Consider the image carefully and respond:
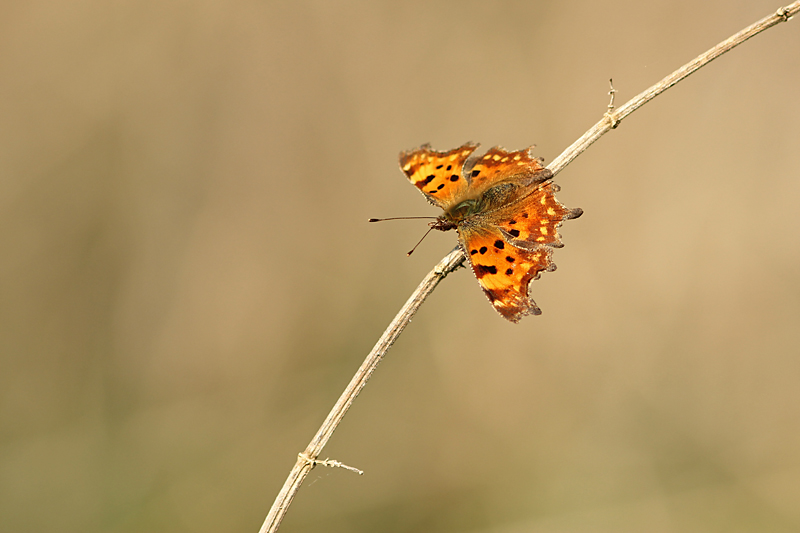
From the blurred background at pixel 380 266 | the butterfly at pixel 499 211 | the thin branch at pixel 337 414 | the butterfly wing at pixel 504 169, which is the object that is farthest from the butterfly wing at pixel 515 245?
the blurred background at pixel 380 266

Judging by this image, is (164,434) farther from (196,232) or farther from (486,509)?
(486,509)

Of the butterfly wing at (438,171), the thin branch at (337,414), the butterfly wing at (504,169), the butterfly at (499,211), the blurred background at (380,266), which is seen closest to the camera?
the thin branch at (337,414)

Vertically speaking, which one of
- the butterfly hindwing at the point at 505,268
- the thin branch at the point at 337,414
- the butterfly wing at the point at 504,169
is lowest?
the thin branch at the point at 337,414

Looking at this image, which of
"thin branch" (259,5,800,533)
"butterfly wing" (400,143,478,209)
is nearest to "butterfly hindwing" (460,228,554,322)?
"thin branch" (259,5,800,533)

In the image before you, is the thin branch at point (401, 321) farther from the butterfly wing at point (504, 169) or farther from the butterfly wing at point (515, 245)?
the butterfly wing at point (504, 169)

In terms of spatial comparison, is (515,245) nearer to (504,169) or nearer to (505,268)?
(505,268)

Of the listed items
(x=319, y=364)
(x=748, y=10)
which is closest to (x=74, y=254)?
(x=319, y=364)
